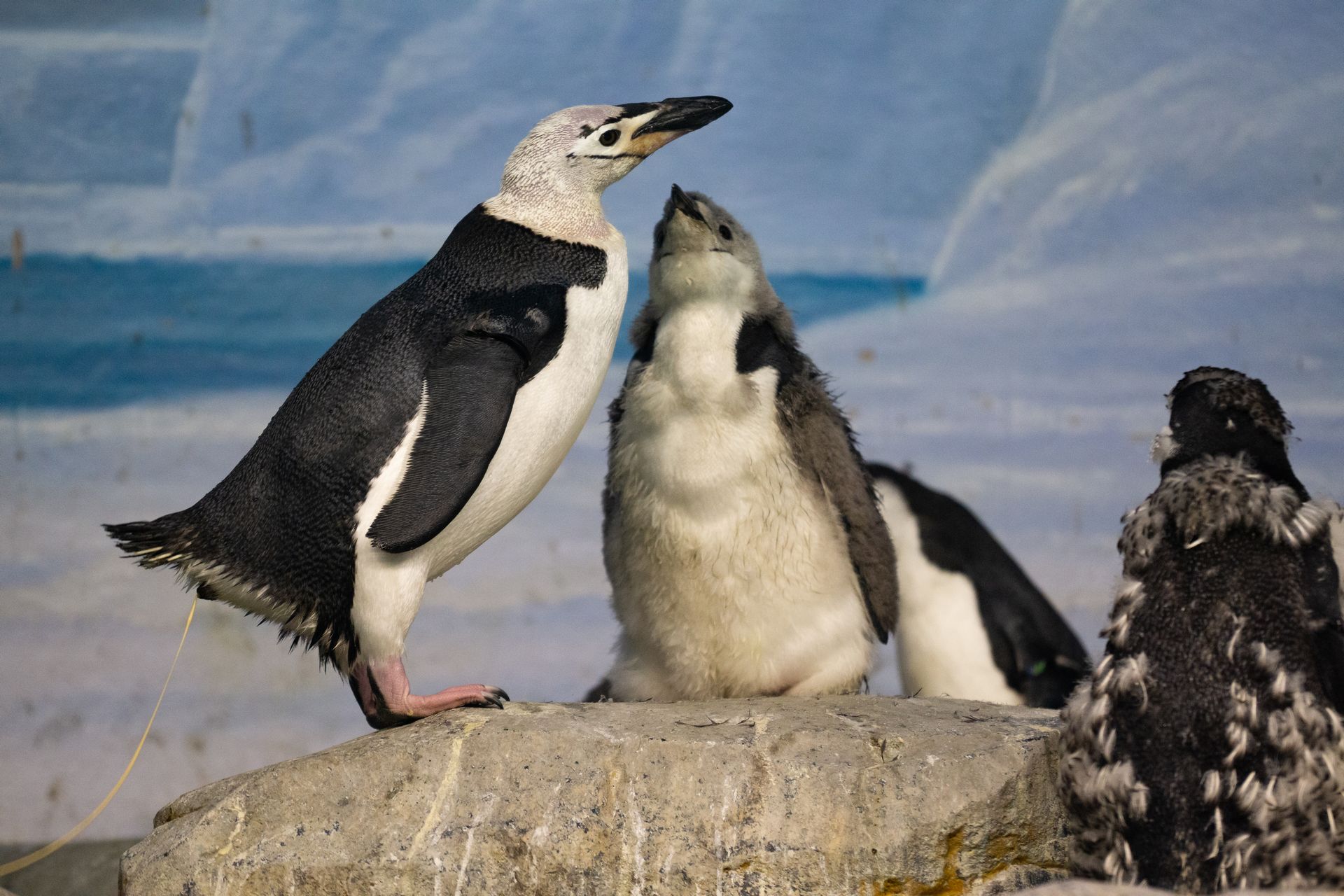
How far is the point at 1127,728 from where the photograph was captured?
5.33 feet

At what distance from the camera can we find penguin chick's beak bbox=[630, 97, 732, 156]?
2.33 meters

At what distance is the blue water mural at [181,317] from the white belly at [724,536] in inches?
87.3

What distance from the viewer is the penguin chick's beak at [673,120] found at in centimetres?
233

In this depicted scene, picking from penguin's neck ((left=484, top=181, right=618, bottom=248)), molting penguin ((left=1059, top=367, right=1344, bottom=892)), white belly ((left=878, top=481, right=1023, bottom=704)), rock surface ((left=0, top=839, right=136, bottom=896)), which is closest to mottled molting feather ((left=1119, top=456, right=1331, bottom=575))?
molting penguin ((left=1059, top=367, right=1344, bottom=892))

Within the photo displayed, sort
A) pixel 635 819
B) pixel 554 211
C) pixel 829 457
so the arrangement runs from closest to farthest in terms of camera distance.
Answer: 1. pixel 635 819
2. pixel 554 211
3. pixel 829 457

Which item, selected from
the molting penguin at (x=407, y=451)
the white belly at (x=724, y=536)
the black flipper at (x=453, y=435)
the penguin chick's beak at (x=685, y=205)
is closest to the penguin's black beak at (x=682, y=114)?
the penguin chick's beak at (x=685, y=205)

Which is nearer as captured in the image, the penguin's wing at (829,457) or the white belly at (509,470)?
the white belly at (509,470)

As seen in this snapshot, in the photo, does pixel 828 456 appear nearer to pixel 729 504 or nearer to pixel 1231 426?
pixel 729 504

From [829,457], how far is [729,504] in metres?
0.23

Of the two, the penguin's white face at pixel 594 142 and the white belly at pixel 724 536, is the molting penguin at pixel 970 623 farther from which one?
the penguin's white face at pixel 594 142

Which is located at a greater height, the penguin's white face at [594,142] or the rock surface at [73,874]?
the penguin's white face at [594,142]

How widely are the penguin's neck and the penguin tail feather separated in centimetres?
74

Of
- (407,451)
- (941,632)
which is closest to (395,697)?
(407,451)

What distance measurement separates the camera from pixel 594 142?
7.51 feet
